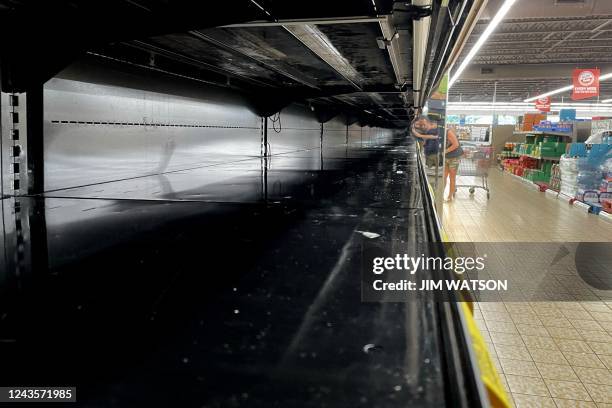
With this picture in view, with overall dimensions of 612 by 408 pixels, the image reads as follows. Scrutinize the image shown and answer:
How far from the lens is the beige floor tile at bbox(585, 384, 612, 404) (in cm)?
279

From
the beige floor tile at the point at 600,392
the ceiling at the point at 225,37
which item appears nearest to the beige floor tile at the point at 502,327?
the beige floor tile at the point at 600,392

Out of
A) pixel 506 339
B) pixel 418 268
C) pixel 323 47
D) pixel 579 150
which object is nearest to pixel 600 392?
pixel 506 339

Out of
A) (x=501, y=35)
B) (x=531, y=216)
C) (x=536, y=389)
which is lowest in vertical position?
(x=536, y=389)

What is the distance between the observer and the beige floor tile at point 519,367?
10.4 feet

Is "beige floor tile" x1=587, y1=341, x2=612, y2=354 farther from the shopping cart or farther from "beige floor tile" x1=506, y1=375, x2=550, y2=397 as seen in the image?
the shopping cart

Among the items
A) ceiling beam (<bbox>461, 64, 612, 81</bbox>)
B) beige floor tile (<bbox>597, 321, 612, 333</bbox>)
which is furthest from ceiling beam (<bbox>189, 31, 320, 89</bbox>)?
ceiling beam (<bbox>461, 64, 612, 81</bbox>)

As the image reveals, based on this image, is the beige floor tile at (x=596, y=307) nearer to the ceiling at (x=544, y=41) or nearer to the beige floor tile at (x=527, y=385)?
the beige floor tile at (x=527, y=385)

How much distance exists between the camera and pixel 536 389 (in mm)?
2963

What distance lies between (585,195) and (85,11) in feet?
28.7

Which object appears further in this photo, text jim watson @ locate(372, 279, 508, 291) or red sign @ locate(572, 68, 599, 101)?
red sign @ locate(572, 68, 599, 101)

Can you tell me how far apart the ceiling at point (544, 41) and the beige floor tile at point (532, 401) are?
6231 mm

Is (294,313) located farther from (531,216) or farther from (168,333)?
(531,216)

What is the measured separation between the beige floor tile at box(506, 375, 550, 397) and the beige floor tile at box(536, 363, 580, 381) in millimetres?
102

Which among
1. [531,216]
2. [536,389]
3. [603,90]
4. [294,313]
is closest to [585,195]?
[531,216]
